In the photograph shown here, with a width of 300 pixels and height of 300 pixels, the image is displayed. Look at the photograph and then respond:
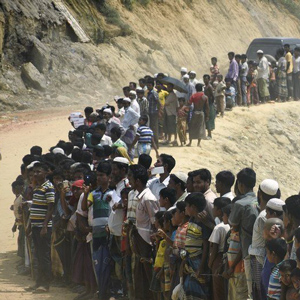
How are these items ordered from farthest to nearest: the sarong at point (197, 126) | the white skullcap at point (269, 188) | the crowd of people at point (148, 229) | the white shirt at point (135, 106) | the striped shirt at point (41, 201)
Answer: the sarong at point (197, 126) < the white shirt at point (135, 106) < the striped shirt at point (41, 201) < the white skullcap at point (269, 188) < the crowd of people at point (148, 229)

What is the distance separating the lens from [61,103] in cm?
2603

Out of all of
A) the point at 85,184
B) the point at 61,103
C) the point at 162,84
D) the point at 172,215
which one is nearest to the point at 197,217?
the point at 172,215

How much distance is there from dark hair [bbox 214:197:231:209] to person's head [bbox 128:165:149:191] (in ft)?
4.13

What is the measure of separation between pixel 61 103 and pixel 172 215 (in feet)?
60.8

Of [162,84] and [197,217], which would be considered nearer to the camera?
[197,217]

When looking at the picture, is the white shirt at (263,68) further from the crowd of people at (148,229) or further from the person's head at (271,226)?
the person's head at (271,226)

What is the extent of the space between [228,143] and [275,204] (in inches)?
558

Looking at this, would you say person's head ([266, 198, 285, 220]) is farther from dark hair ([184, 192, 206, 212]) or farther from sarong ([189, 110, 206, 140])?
sarong ([189, 110, 206, 140])

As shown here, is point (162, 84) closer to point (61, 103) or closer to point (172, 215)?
point (61, 103)

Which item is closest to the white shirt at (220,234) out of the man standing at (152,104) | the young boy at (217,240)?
the young boy at (217,240)

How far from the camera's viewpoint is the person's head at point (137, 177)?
28.2ft

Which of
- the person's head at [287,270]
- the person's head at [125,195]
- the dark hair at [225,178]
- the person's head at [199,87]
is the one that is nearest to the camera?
the person's head at [287,270]

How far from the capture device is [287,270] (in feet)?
19.8

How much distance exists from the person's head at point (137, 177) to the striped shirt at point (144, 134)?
6474mm
